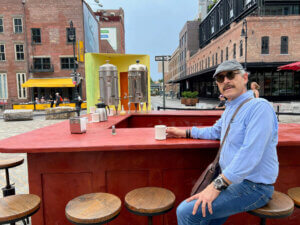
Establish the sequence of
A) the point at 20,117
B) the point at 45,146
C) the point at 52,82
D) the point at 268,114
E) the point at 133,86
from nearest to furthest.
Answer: the point at 268,114
the point at 45,146
the point at 133,86
the point at 20,117
the point at 52,82

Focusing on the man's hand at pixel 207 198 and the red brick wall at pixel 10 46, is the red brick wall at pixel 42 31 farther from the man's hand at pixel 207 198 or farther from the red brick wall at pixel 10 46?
the man's hand at pixel 207 198

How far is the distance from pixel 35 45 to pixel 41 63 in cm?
222

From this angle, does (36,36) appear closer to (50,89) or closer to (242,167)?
(50,89)

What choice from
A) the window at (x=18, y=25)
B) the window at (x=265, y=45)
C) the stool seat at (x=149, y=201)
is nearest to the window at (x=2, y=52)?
the window at (x=18, y=25)

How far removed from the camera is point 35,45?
26109 mm

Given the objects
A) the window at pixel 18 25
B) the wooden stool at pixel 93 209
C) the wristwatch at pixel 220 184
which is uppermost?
the window at pixel 18 25

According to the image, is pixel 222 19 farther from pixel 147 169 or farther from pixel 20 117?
pixel 147 169

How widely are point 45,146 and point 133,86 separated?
334 centimetres

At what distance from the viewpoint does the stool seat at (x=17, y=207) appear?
1.89 metres

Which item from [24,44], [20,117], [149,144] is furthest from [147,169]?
[24,44]

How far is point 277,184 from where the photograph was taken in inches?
107

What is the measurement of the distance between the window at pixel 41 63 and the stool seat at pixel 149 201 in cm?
2749

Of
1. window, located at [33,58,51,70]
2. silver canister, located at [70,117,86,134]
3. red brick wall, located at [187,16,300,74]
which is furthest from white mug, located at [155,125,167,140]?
window, located at [33,58,51,70]

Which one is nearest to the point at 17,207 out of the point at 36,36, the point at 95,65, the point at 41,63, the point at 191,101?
the point at 95,65
